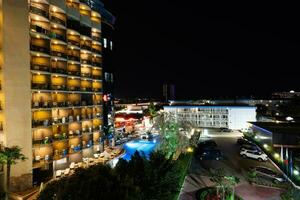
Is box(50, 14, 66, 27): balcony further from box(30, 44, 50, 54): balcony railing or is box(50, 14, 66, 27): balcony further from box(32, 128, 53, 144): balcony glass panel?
box(32, 128, 53, 144): balcony glass panel

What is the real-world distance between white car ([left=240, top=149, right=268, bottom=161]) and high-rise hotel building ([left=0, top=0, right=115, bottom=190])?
73.8ft

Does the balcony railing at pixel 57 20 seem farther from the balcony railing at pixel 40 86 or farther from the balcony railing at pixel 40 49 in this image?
the balcony railing at pixel 40 86

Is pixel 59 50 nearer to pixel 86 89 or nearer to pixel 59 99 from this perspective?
pixel 59 99

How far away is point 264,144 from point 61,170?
79.1 feet

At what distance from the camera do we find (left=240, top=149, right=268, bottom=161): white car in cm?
3291

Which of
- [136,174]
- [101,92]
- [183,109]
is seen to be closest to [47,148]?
[101,92]

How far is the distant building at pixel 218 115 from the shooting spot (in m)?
58.6

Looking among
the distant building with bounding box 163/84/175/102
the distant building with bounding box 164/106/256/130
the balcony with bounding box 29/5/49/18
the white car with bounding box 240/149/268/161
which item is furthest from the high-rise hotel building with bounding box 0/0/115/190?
the distant building with bounding box 163/84/175/102

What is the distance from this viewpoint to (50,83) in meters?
33.0

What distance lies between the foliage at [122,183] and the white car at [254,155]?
19.9 m

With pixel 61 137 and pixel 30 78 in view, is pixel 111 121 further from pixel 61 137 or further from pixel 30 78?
pixel 30 78

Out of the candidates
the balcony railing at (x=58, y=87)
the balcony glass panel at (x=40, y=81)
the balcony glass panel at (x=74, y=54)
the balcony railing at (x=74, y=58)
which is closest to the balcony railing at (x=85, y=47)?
the balcony glass panel at (x=74, y=54)

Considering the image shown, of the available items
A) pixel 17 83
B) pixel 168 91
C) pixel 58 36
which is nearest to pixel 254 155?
pixel 17 83

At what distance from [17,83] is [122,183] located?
21656 millimetres
